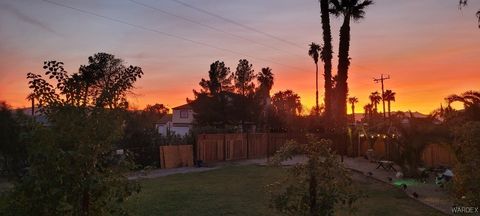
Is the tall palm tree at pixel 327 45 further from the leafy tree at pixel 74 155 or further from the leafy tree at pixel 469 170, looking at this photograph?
the leafy tree at pixel 74 155

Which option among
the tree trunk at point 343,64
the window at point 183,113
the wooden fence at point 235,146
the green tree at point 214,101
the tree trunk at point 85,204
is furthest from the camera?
the window at point 183,113

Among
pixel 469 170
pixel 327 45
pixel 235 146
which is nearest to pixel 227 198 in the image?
pixel 469 170

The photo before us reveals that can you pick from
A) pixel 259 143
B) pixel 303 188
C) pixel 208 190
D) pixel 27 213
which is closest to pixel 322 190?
pixel 303 188

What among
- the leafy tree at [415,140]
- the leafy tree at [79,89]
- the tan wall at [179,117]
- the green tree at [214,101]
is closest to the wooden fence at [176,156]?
the leafy tree at [415,140]

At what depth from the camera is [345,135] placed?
3344cm

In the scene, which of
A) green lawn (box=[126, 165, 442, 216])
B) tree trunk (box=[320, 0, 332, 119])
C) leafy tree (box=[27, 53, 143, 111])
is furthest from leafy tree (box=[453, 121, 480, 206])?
tree trunk (box=[320, 0, 332, 119])

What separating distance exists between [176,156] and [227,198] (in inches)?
620

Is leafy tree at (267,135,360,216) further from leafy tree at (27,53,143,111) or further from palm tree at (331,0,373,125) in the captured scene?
palm tree at (331,0,373,125)

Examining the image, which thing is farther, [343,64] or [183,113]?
[183,113]

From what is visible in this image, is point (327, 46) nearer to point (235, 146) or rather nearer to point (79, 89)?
point (235, 146)

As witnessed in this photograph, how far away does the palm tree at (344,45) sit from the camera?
32094mm

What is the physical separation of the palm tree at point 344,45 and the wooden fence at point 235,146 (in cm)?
516

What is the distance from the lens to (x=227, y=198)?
14906mm

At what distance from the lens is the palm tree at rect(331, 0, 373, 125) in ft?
105
